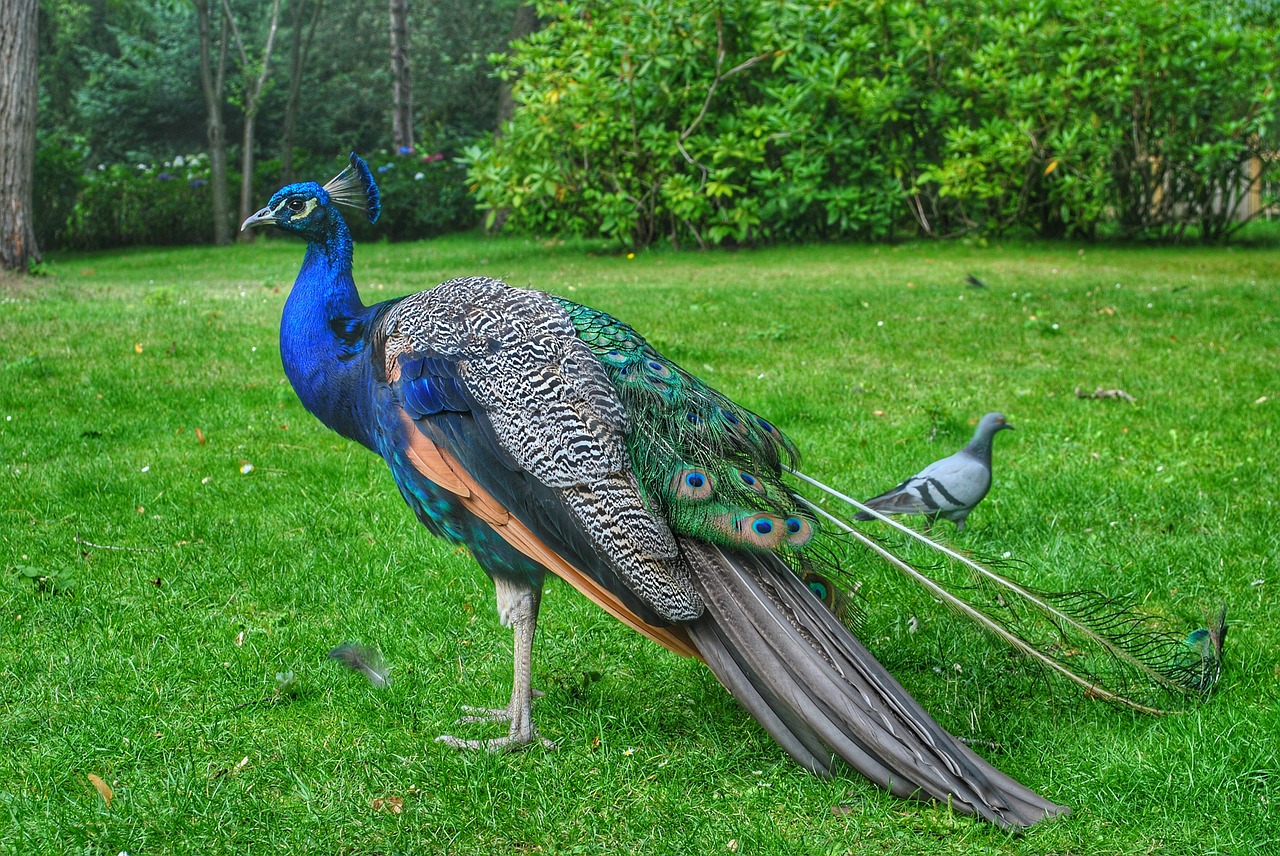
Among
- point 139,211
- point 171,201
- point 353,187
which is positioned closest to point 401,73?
point 171,201

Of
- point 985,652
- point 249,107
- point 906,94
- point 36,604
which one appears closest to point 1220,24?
point 906,94

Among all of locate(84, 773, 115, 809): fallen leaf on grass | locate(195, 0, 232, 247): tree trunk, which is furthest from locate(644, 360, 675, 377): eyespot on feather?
locate(195, 0, 232, 247): tree trunk

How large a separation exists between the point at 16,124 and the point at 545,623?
9.47m

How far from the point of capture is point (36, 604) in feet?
13.8

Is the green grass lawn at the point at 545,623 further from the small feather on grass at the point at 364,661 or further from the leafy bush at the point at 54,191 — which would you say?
the leafy bush at the point at 54,191

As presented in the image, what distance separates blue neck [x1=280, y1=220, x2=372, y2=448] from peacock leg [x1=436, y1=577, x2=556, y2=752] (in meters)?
0.65

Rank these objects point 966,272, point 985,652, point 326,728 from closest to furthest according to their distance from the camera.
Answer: point 326,728
point 985,652
point 966,272

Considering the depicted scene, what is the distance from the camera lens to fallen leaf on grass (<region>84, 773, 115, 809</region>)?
310 centimetres

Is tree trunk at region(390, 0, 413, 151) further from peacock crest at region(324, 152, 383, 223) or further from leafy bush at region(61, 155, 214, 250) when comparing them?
peacock crest at region(324, 152, 383, 223)

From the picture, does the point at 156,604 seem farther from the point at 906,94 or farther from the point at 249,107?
the point at 249,107

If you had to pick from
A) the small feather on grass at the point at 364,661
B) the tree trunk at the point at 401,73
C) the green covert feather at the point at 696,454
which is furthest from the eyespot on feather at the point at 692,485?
the tree trunk at the point at 401,73

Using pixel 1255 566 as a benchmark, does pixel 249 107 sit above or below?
above

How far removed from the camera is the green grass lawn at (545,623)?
9.96ft

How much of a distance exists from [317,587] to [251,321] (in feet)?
17.8
